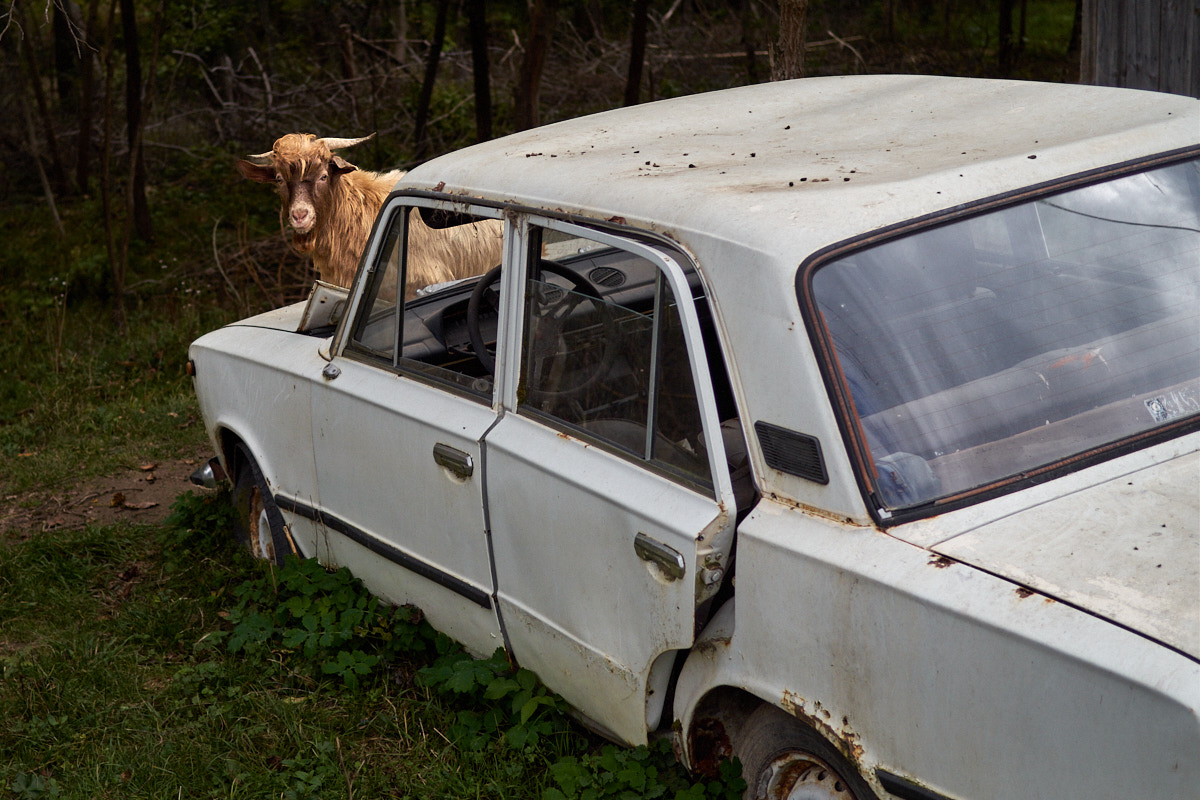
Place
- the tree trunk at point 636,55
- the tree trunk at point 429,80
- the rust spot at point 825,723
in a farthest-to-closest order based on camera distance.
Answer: the tree trunk at point 429,80 → the tree trunk at point 636,55 → the rust spot at point 825,723

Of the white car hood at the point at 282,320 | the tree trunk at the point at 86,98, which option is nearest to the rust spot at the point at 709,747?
the white car hood at the point at 282,320

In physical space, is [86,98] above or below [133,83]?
below

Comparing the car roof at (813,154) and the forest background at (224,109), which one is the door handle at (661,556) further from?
the forest background at (224,109)

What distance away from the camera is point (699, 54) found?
14.7 m

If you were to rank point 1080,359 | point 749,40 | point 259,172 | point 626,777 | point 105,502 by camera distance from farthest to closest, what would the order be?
point 749,40 < point 259,172 < point 105,502 < point 626,777 < point 1080,359

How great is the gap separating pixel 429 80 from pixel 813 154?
9187 millimetres

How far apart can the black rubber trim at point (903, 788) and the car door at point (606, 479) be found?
58 cm

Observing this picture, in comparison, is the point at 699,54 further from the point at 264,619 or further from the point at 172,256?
the point at 264,619

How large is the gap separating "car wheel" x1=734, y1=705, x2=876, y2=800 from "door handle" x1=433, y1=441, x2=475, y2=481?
1095 mm

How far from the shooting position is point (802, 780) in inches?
108

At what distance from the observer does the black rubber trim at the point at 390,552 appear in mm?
3666

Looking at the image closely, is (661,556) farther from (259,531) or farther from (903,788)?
(259,531)

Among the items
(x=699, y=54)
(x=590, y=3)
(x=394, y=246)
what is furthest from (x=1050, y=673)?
(x=590, y=3)

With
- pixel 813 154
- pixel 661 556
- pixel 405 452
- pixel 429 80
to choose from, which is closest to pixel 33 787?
pixel 405 452
